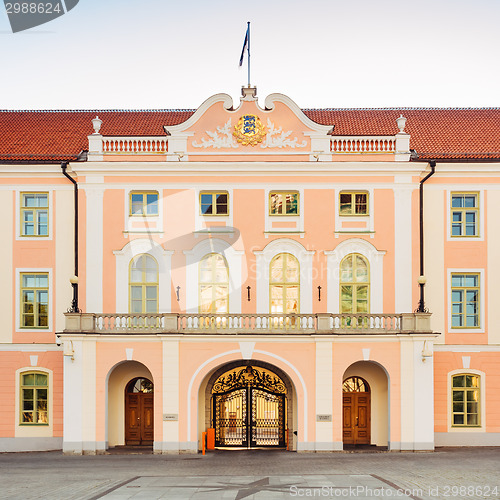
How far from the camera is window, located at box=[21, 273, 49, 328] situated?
109ft

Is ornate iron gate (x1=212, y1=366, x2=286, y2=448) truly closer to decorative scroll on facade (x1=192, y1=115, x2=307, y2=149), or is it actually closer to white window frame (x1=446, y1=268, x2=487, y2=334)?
white window frame (x1=446, y1=268, x2=487, y2=334)

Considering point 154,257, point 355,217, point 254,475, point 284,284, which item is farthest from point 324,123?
point 254,475

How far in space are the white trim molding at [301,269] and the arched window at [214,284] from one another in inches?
51.0

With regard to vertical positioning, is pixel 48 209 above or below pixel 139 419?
above

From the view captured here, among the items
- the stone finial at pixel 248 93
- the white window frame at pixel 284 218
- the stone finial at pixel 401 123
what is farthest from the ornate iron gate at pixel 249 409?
the stone finial at pixel 401 123

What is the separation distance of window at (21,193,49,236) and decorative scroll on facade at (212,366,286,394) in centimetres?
931

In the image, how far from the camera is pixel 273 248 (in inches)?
1280

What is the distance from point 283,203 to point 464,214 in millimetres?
7315

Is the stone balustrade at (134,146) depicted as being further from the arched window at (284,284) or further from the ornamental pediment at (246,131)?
the arched window at (284,284)

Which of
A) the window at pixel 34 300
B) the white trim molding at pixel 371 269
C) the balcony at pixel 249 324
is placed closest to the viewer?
the balcony at pixel 249 324

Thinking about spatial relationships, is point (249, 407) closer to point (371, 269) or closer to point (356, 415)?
point (356, 415)

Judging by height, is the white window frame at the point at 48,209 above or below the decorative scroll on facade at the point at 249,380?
above

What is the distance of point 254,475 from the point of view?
24.6m

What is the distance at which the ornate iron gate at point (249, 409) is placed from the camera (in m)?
32.9
